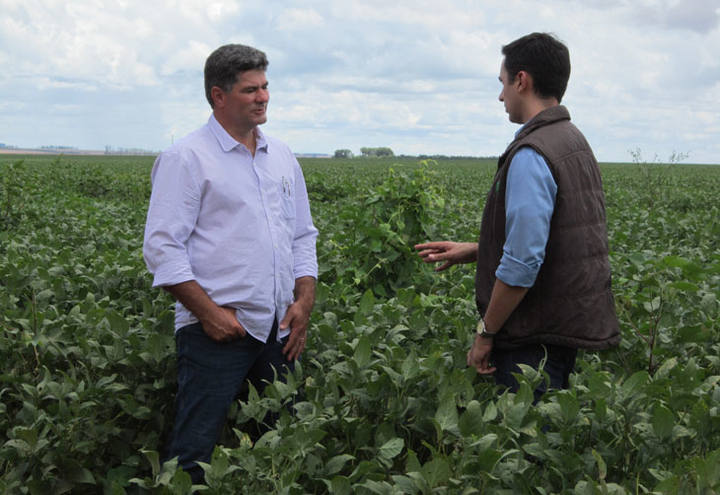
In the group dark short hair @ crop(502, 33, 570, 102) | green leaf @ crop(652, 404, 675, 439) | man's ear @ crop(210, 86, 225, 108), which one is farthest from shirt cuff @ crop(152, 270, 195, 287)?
green leaf @ crop(652, 404, 675, 439)

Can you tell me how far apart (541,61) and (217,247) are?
150 cm

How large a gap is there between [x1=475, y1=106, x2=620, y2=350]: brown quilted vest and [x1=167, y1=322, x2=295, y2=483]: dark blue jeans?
106 centimetres

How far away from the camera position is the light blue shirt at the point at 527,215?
2260mm

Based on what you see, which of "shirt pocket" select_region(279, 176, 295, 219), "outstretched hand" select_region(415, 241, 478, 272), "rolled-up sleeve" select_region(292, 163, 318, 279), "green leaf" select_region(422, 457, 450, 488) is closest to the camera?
"green leaf" select_region(422, 457, 450, 488)

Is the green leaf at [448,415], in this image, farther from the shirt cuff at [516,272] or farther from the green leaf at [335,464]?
the shirt cuff at [516,272]

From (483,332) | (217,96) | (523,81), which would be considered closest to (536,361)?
(483,332)

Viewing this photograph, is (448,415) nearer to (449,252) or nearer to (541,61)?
(449,252)

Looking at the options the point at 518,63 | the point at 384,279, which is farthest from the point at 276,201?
the point at 384,279

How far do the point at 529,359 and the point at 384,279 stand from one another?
3496 mm

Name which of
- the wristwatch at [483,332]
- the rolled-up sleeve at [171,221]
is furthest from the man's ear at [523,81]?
the rolled-up sleeve at [171,221]

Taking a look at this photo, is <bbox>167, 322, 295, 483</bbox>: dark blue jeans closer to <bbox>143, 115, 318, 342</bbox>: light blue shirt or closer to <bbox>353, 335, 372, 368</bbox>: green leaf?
<bbox>143, 115, 318, 342</bbox>: light blue shirt

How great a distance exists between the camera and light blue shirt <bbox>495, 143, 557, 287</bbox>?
7.41 ft

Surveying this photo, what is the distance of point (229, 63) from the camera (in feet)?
8.95

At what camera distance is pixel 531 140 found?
90.8 inches
